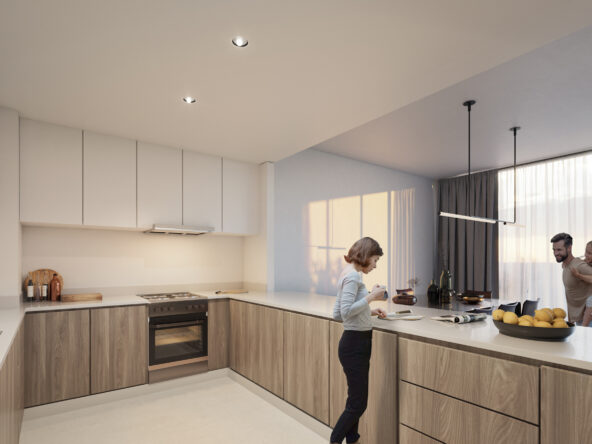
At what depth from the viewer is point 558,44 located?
2271mm

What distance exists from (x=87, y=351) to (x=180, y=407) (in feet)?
2.93

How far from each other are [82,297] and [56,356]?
0.61 m

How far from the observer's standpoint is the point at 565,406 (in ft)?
4.42

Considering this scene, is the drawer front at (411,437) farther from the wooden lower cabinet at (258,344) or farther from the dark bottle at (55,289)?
the dark bottle at (55,289)

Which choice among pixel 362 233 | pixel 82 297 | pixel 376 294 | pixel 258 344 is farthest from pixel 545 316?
pixel 362 233

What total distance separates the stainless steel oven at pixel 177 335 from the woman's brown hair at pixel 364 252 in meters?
2.07

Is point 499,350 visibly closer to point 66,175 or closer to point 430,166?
point 66,175

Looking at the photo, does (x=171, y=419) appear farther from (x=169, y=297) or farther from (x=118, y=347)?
(x=169, y=297)

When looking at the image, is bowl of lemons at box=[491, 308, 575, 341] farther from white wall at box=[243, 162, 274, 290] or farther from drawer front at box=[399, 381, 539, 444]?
white wall at box=[243, 162, 274, 290]

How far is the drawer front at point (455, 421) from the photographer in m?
1.50

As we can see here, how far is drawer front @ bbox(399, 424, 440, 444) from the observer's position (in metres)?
1.82

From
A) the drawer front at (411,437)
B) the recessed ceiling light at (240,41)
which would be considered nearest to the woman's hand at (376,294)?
the drawer front at (411,437)

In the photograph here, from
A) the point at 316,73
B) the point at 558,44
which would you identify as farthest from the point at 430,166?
the point at 316,73

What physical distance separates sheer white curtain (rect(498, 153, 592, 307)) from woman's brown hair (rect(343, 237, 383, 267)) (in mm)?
3547
